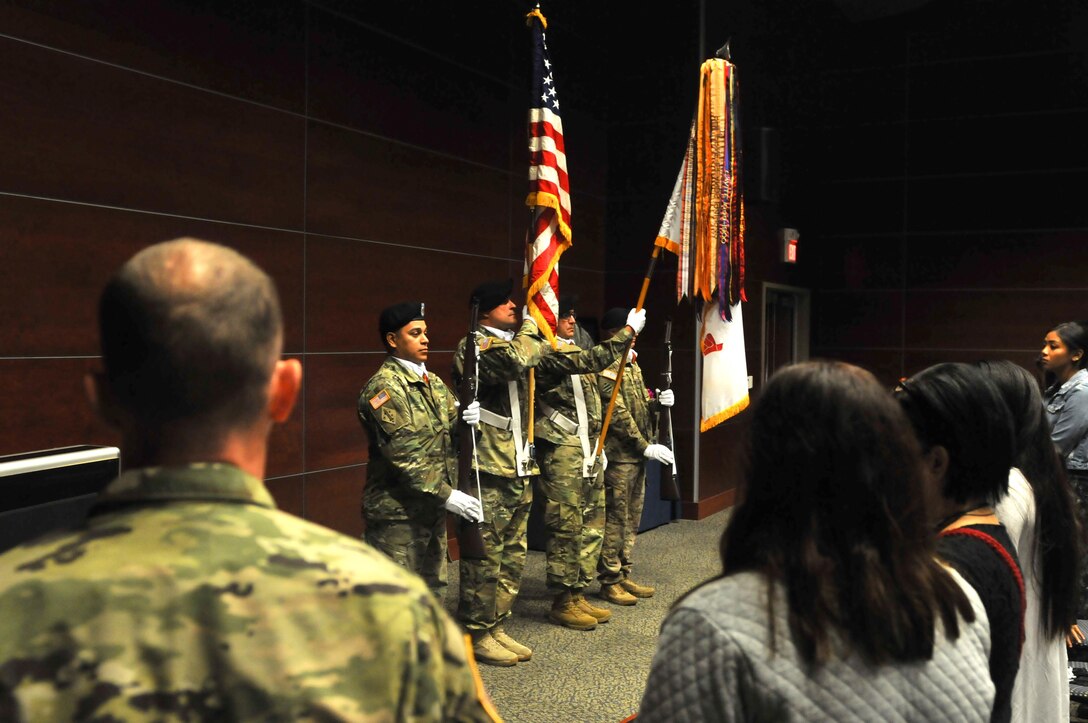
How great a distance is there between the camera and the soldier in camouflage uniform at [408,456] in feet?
12.3

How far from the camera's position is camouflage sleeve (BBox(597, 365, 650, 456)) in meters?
5.26

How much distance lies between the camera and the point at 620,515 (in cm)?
520

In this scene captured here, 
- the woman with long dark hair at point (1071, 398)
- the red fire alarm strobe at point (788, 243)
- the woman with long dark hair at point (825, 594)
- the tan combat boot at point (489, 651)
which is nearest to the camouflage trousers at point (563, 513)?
the tan combat boot at point (489, 651)

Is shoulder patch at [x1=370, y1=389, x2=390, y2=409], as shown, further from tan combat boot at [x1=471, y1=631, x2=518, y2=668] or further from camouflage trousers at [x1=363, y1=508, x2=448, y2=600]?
tan combat boot at [x1=471, y1=631, x2=518, y2=668]

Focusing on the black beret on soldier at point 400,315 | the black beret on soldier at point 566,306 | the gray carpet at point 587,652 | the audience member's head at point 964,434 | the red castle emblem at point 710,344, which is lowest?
the gray carpet at point 587,652

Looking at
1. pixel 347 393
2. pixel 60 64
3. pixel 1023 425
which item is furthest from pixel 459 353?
pixel 1023 425

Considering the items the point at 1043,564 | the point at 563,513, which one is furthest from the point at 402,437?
the point at 1043,564

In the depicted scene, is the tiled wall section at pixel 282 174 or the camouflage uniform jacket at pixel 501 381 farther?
the camouflage uniform jacket at pixel 501 381

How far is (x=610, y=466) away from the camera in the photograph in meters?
5.30

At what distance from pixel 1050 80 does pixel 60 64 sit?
7625 mm

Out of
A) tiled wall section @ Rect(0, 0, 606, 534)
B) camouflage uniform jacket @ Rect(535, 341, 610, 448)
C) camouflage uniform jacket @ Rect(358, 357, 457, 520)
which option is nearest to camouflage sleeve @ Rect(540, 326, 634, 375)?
camouflage uniform jacket @ Rect(535, 341, 610, 448)

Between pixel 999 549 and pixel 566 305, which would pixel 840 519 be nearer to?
pixel 999 549

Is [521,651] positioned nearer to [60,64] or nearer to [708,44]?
[60,64]

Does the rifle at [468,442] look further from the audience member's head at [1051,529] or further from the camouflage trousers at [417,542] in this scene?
the audience member's head at [1051,529]
